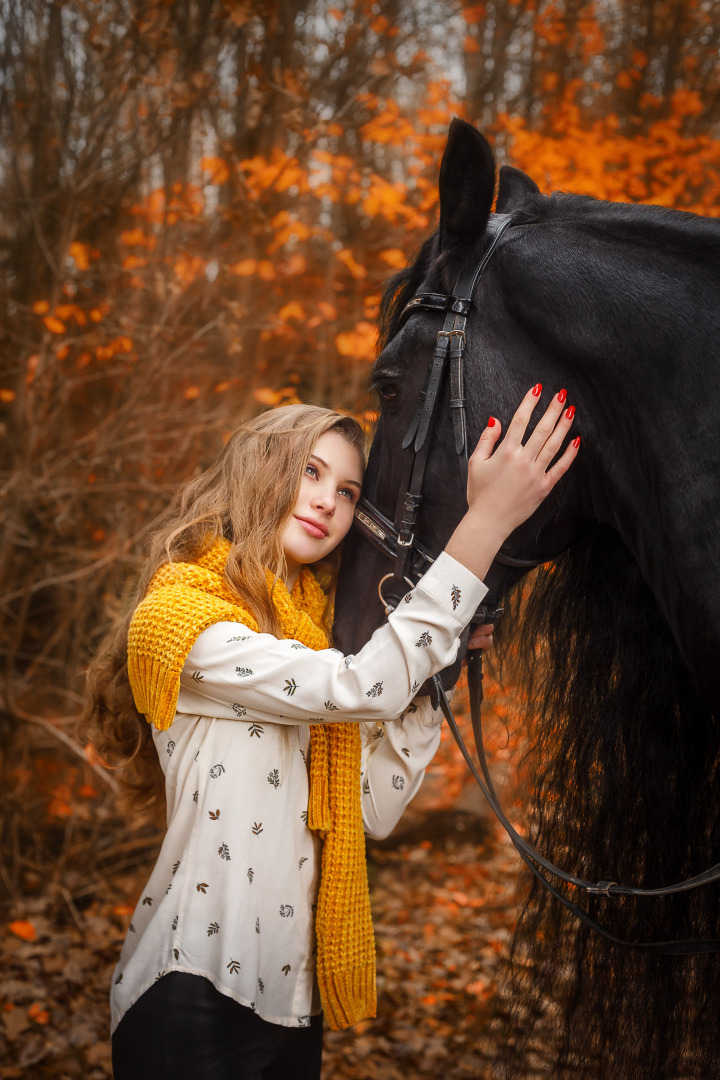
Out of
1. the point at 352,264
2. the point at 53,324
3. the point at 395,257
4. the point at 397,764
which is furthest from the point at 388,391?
the point at 352,264

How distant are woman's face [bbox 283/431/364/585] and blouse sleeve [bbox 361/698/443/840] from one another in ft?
1.34

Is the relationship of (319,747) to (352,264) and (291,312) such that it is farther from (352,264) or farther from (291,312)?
(352,264)

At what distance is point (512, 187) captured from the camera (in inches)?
60.4

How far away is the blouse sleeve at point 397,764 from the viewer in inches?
68.1

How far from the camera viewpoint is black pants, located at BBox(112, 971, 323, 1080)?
1429 mm

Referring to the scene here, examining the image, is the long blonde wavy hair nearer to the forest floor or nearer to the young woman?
the young woman

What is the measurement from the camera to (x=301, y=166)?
422 cm

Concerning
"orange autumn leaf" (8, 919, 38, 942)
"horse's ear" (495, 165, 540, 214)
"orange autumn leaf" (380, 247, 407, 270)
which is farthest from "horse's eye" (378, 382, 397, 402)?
"orange autumn leaf" (380, 247, 407, 270)

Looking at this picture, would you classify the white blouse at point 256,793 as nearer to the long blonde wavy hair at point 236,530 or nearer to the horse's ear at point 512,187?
the long blonde wavy hair at point 236,530

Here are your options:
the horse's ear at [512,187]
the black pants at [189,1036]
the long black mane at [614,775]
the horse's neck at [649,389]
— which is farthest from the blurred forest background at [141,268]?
the horse's neck at [649,389]

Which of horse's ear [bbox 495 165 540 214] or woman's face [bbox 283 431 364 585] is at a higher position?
horse's ear [bbox 495 165 540 214]

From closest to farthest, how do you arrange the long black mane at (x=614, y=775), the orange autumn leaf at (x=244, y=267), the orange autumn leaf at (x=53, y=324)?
the long black mane at (x=614, y=775), the orange autumn leaf at (x=53, y=324), the orange autumn leaf at (x=244, y=267)

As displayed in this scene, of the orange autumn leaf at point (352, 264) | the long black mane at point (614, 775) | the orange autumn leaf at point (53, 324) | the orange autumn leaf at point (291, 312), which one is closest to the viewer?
the long black mane at point (614, 775)

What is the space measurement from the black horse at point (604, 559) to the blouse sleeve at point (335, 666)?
0.57 ft
